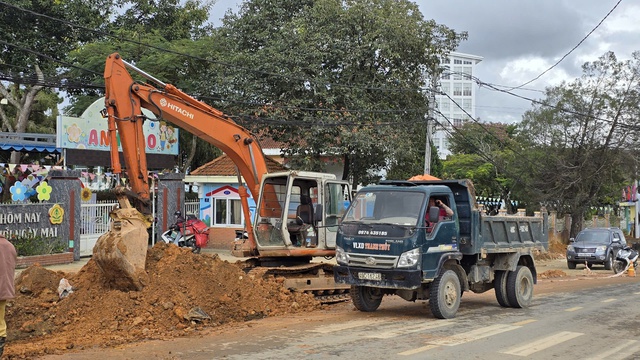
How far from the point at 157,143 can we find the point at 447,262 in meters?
18.1

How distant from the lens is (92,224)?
2375cm

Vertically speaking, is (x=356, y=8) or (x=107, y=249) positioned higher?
(x=356, y=8)

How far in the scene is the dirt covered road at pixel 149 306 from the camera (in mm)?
9961

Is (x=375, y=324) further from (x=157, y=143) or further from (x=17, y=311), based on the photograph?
(x=157, y=143)

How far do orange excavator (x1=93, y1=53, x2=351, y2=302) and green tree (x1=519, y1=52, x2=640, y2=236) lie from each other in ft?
79.2

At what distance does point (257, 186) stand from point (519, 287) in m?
5.94

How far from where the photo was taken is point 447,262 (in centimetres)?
1238

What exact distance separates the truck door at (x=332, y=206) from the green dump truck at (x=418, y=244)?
197 cm

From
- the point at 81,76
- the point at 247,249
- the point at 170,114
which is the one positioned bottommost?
the point at 247,249

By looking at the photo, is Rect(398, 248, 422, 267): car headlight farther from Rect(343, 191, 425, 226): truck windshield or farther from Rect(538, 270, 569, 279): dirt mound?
Rect(538, 270, 569, 279): dirt mound

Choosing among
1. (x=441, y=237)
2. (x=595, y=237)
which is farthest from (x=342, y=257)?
(x=595, y=237)

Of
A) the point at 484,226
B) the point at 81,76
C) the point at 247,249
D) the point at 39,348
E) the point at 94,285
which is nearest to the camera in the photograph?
the point at 39,348

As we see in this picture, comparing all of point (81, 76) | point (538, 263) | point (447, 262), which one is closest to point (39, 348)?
point (447, 262)

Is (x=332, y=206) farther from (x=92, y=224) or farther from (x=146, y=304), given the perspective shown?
(x=92, y=224)
